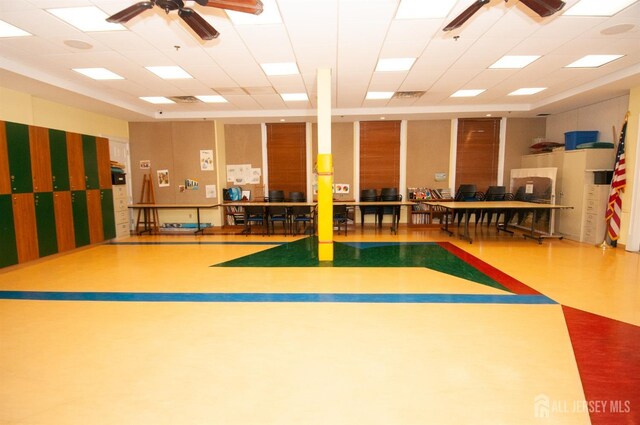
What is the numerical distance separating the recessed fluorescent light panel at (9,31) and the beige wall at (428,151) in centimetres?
882

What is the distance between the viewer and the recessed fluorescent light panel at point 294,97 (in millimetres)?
7266

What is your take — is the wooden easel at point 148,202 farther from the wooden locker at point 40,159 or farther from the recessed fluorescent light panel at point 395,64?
the recessed fluorescent light panel at point 395,64

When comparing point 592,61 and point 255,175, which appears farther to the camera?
point 255,175

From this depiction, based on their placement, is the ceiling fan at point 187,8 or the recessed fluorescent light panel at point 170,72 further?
the recessed fluorescent light panel at point 170,72

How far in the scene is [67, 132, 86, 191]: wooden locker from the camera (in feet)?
21.5

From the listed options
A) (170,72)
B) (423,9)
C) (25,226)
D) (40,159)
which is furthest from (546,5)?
(25,226)

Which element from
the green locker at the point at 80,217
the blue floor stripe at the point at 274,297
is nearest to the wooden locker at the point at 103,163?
the green locker at the point at 80,217

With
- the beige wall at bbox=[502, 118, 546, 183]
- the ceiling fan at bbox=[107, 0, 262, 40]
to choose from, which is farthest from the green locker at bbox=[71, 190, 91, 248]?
the beige wall at bbox=[502, 118, 546, 183]

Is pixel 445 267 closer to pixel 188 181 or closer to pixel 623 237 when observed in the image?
pixel 623 237

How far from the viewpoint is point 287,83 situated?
6383mm

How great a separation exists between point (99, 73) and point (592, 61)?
8.59m

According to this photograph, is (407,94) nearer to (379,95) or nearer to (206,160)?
(379,95)

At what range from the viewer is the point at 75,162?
6703mm

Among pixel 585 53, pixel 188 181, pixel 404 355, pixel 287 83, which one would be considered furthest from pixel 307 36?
pixel 188 181
